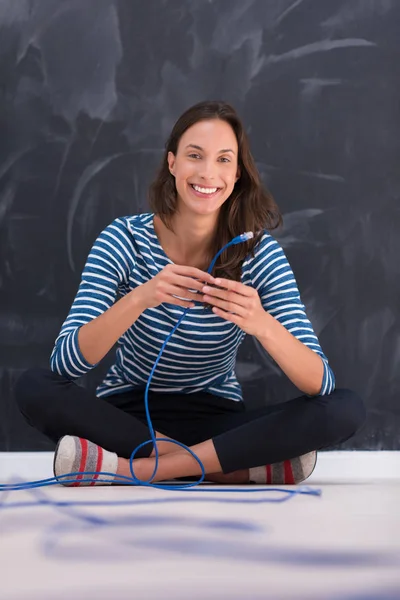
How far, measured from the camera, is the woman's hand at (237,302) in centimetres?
155

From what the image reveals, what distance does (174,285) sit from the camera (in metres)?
1.57

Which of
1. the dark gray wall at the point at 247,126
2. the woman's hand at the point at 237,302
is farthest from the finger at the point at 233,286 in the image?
the dark gray wall at the point at 247,126

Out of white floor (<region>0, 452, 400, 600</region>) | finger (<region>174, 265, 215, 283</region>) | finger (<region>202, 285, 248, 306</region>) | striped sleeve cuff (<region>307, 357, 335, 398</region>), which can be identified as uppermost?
finger (<region>174, 265, 215, 283</region>)

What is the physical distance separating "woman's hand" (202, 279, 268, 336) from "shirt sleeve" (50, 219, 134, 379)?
1.04 feet

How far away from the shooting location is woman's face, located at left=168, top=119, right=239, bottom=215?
1.79 metres

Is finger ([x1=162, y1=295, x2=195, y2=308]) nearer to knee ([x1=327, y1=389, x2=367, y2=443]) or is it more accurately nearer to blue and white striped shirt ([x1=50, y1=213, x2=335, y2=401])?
blue and white striped shirt ([x1=50, y1=213, x2=335, y2=401])

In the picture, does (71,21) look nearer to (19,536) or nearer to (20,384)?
(20,384)

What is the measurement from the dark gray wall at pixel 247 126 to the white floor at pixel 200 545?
2.80 feet

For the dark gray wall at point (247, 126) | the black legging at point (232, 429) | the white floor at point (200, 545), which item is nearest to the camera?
the white floor at point (200, 545)

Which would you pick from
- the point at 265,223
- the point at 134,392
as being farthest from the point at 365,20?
the point at 134,392

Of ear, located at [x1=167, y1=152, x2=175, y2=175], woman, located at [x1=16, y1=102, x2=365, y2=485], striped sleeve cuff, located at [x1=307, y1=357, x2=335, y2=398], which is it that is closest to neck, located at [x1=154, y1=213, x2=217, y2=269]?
woman, located at [x1=16, y1=102, x2=365, y2=485]

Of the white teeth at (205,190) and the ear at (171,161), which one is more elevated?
the ear at (171,161)

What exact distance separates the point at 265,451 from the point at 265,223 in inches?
22.3

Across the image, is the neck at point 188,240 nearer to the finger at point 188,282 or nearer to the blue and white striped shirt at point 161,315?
the blue and white striped shirt at point 161,315
